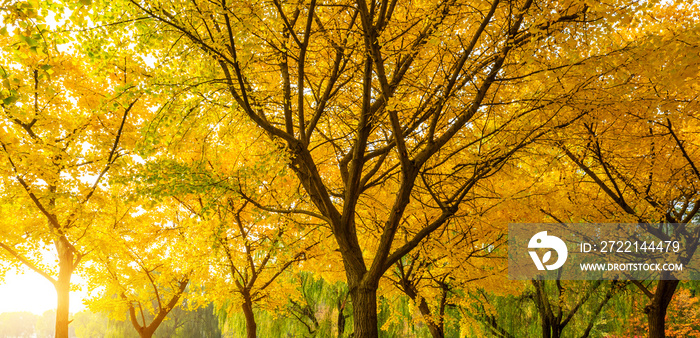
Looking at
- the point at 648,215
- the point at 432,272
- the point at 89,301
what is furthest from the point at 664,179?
the point at 89,301

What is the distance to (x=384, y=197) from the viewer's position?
7.13 metres

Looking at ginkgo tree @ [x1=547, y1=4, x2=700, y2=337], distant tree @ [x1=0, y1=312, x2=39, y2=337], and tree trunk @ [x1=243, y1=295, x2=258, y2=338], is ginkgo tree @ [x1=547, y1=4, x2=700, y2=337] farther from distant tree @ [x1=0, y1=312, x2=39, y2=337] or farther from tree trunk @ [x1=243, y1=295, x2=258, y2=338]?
distant tree @ [x1=0, y1=312, x2=39, y2=337]

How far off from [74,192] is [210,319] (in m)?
16.5

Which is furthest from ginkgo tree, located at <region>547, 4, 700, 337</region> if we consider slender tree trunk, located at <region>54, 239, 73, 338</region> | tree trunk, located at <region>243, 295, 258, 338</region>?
slender tree trunk, located at <region>54, 239, 73, 338</region>

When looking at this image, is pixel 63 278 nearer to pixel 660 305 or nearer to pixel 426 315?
pixel 426 315

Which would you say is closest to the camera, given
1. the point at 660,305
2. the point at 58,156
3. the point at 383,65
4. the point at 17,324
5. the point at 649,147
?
the point at 383,65

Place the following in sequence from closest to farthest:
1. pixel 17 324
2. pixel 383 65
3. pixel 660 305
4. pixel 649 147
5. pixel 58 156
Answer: pixel 383 65 → pixel 649 147 → pixel 660 305 → pixel 58 156 → pixel 17 324

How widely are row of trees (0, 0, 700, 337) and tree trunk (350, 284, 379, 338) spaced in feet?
0.08

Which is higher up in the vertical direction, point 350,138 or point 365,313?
point 350,138

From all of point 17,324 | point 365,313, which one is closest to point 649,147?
point 365,313

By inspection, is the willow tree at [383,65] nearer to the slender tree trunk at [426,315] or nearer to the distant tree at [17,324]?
the slender tree trunk at [426,315]

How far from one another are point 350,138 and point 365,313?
262cm

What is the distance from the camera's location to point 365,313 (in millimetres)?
4074

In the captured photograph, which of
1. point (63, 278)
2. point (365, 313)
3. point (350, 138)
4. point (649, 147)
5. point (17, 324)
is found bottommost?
point (17, 324)
